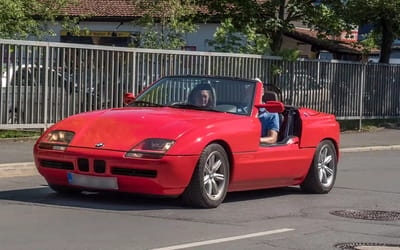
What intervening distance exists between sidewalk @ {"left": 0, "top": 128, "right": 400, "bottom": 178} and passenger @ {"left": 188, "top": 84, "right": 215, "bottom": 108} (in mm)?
3448

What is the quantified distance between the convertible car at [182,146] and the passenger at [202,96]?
0.04 feet

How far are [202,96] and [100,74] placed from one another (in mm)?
7358

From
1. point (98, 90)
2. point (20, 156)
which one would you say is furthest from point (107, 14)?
point (20, 156)

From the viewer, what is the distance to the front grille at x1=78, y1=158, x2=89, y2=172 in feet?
27.8

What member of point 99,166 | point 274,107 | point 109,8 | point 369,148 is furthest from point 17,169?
point 109,8

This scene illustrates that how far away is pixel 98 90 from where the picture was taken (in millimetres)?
16750

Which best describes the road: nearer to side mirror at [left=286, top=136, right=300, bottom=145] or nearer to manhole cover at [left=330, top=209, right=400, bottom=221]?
manhole cover at [left=330, top=209, right=400, bottom=221]

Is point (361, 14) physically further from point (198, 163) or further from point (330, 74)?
point (198, 163)

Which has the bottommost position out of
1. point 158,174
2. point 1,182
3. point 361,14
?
point 1,182

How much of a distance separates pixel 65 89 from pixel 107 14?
974 inches

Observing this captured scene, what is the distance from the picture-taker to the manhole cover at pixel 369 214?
356 inches

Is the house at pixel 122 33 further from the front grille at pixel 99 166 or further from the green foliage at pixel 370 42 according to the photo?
the front grille at pixel 99 166

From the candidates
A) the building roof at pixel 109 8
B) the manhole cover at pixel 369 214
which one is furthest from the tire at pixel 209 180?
the building roof at pixel 109 8

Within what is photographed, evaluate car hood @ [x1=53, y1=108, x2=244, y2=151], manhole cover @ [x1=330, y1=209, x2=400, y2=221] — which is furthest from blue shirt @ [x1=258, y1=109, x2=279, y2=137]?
manhole cover @ [x1=330, y1=209, x2=400, y2=221]
